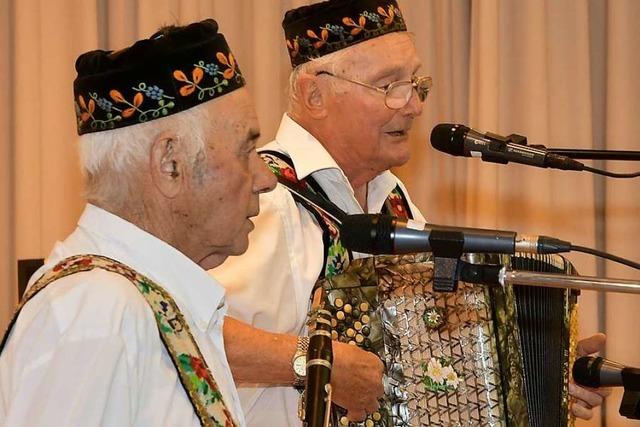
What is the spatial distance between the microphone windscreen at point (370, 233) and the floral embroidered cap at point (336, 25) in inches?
50.4

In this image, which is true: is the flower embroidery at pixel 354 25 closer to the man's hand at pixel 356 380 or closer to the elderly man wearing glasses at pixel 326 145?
the elderly man wearing glasses at pixel 326 145

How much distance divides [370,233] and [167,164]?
337 millimetres

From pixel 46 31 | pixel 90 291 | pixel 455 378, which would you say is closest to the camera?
pixel 90 291

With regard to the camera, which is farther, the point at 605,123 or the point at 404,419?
the point at 605,123

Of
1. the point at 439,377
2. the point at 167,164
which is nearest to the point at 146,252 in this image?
the point at 167,164

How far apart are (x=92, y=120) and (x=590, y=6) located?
245 centimetres

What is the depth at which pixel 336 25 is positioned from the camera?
2883 millimetres

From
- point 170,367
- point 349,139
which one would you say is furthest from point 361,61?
point 170,367

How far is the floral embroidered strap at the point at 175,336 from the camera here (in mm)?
1571

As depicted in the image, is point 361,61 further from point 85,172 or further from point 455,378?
point 85,172

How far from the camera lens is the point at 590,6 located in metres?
3.85

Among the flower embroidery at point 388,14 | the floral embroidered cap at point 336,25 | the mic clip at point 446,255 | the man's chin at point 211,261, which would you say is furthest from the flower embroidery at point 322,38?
the mic clip at point 446,255

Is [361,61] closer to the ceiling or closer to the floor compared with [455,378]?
closer to the ceiling

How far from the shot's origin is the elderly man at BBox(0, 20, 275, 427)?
1.47 metres
